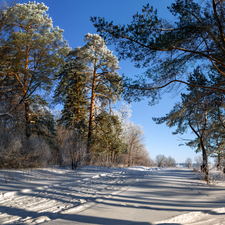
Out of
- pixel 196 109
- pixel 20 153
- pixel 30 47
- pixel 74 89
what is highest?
pixel 30 47

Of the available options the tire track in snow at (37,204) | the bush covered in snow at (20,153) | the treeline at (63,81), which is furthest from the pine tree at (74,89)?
the tire track in snow at (37,204)

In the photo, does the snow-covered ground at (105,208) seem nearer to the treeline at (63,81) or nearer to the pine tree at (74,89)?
the treeline at (63,81)

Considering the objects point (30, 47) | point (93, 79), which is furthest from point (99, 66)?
point (30, 47)

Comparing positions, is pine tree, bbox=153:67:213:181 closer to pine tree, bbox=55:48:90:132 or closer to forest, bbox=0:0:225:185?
forest, bbox=0:0:225:185

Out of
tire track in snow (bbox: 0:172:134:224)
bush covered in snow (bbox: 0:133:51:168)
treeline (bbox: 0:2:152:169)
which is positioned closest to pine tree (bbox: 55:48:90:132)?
treeline (bbox: 0:2:152:169)

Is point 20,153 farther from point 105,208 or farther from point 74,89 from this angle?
point 74,89

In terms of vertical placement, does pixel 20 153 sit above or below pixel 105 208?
above

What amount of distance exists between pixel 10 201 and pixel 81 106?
12913 mm

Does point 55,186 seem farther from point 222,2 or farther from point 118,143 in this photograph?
point 118,143

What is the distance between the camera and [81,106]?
16719mm

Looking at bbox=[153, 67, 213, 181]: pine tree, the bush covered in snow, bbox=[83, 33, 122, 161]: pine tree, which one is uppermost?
bbox=[83, 33, 122, 161]: pine tree

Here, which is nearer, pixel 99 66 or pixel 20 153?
pixel 20 153

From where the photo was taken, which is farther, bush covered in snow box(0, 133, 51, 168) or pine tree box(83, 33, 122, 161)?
pine tree box(83, 33, 122, 161)

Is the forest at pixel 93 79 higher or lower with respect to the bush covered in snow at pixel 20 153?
higher
